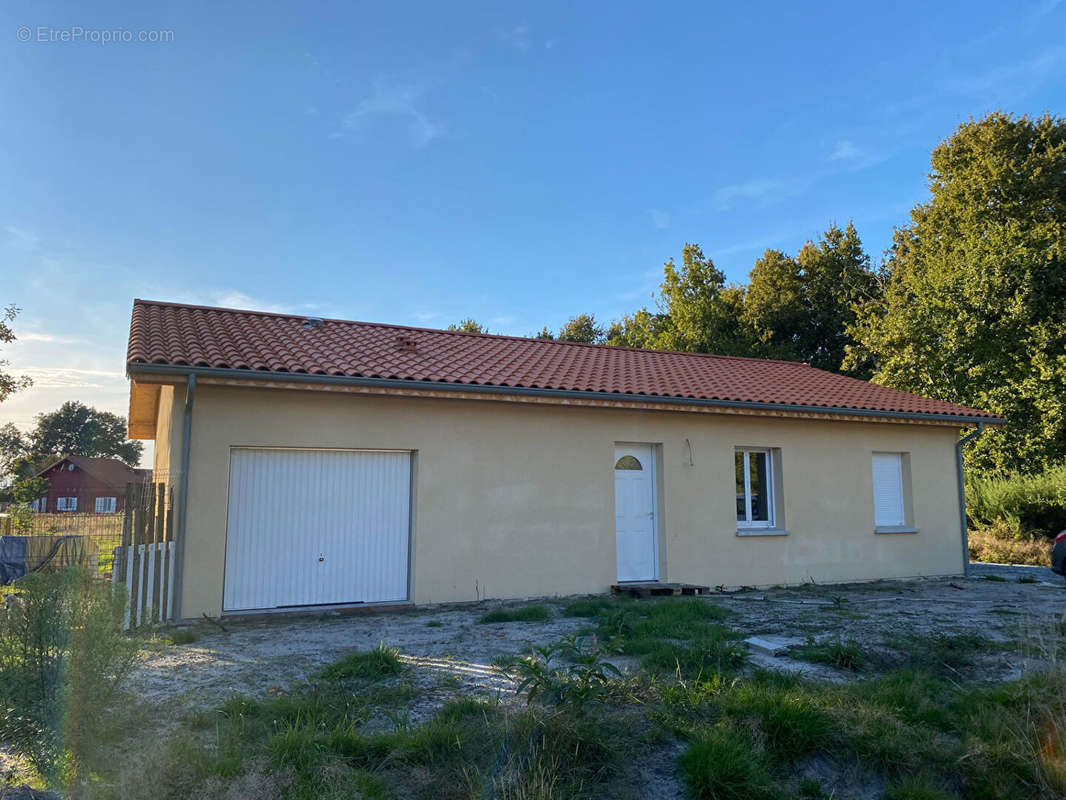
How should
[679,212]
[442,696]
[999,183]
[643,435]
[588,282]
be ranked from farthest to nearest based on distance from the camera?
[999,183]
[588,282]
[679,212]
[643,435]
[442,696]

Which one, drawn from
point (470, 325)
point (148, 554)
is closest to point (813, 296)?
point (470, 325)

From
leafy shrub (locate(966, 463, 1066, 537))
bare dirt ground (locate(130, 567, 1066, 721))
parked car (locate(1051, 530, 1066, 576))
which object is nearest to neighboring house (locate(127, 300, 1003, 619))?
bare dirt ground (locate(130, 567, 1066, 721))

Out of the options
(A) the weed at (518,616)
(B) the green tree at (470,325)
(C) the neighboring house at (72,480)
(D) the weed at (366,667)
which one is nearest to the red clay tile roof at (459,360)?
(A) the weed at (518,616)

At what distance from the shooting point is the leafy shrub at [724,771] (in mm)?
3424

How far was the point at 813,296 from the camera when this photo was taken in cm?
3108

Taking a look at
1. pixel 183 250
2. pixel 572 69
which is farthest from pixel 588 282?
pixel 183 250

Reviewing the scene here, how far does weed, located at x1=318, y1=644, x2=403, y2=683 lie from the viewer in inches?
210

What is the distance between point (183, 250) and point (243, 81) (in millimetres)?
3157

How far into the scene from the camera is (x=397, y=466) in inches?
368

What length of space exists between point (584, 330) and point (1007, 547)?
91.5 ft

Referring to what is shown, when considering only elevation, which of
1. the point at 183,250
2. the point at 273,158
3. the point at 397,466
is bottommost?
the point at 397,466

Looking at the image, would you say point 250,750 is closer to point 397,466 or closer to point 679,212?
point 397,466

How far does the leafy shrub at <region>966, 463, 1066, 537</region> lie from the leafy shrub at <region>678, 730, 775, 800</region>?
1882 cm

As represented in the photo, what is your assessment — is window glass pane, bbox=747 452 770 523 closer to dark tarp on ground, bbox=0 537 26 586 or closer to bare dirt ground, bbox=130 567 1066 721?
bare dirt ground, bbox=130 567 1066 721
